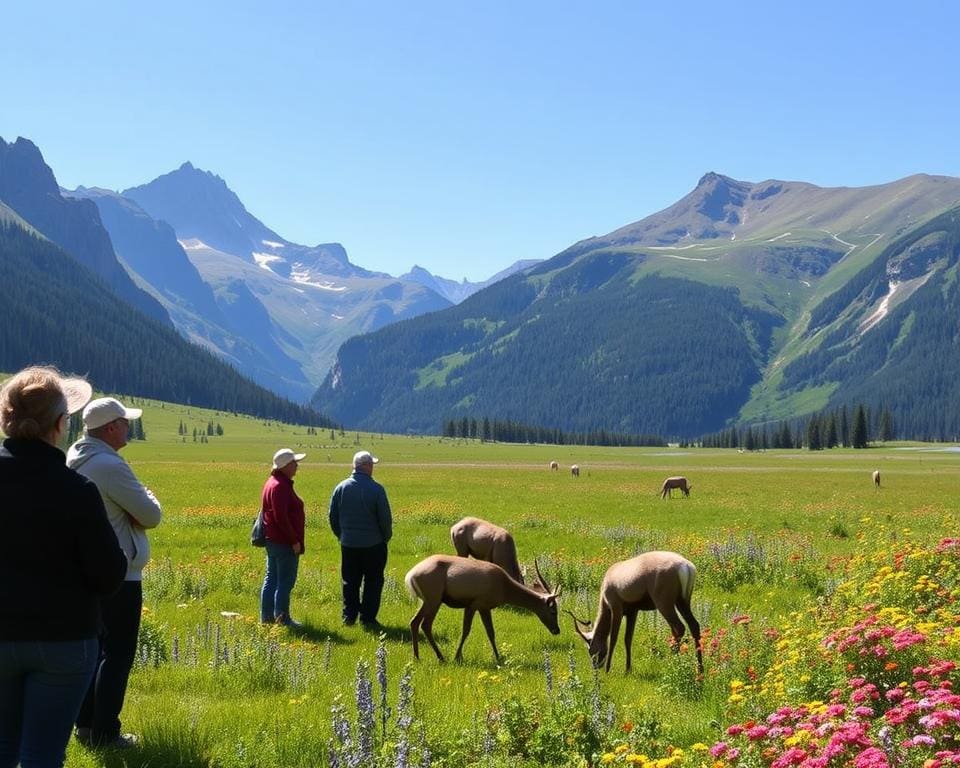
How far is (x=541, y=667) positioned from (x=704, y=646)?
99.5 inches

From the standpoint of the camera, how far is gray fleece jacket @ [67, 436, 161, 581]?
7285 mm

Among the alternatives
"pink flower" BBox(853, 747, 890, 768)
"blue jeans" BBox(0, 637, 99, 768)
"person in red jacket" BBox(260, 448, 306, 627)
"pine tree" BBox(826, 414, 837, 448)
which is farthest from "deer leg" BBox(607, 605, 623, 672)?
"pine tree" BBox(826, 414, 837, 448)

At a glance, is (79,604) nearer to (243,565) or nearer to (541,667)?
(541,667)

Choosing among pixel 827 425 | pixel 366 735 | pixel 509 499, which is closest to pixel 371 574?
pixel 366 735

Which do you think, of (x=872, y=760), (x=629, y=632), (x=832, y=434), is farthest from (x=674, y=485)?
(x=832, y=434)

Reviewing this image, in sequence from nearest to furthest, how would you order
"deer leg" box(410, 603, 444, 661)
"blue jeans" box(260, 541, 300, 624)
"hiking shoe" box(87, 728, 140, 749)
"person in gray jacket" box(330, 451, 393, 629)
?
"hiking shoe" box(87, 728, 140, 749)
"deer leg" box(410, 603, 444, 661)
"blue jeans" box(260, 541, 300, 624)
"person in gray jacket" box(330, 451, 393, 629)

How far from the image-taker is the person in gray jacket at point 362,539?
563 inches

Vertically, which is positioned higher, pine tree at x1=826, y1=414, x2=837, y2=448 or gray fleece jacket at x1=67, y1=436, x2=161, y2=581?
gray fleece jacket at x1=67, y1=436, x2=161, y2=581

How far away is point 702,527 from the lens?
33156 millimetres

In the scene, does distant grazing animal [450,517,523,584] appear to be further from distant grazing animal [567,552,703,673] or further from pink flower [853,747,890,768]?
pink flower [853,747,890,768]

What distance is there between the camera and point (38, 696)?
5.19m

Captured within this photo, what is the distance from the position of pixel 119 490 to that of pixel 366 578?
25.4 ft

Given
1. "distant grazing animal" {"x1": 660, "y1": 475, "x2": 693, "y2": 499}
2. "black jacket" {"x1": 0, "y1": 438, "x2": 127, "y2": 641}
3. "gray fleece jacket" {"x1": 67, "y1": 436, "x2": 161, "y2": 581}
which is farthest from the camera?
"distant grazing animal" {"x1": 660, "y1": 475, "x2": 693, "y2": 499}

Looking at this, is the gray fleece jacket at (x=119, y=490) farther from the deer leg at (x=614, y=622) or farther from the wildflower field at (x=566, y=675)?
the deer leg at (x=614, y=622)
